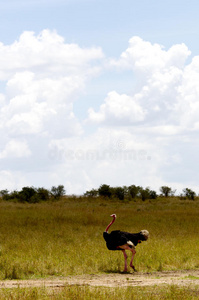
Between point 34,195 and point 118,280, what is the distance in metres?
41.1

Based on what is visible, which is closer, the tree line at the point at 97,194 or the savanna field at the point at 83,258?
A: the savanna field at the point at 83,258

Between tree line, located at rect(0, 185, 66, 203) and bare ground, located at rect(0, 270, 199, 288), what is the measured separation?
38612 millimetres

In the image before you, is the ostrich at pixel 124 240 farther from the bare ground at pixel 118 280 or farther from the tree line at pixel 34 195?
the tree line at pixel 34 195

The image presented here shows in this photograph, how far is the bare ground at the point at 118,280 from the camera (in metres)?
10.9

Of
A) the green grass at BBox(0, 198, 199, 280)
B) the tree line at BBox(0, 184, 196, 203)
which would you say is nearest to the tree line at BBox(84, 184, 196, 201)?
the tree line at BBox(0, 184, 196, 203)

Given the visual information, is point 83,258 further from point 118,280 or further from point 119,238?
point 118,280

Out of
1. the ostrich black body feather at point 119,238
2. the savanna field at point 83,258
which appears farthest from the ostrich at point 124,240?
the savanna field at point 83,258

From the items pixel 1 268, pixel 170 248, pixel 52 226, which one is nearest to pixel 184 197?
pixel 52 226

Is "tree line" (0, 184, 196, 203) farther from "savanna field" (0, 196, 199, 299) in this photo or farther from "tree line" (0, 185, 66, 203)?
"savanna field" (0, 196, 199, 299)

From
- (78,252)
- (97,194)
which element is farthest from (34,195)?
(78,252)

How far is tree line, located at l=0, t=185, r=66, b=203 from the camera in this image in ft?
167

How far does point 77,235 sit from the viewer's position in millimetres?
Answer: 19375

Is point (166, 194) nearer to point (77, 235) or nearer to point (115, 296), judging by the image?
point (77, 235)

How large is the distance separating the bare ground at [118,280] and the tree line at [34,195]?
38.6 m
